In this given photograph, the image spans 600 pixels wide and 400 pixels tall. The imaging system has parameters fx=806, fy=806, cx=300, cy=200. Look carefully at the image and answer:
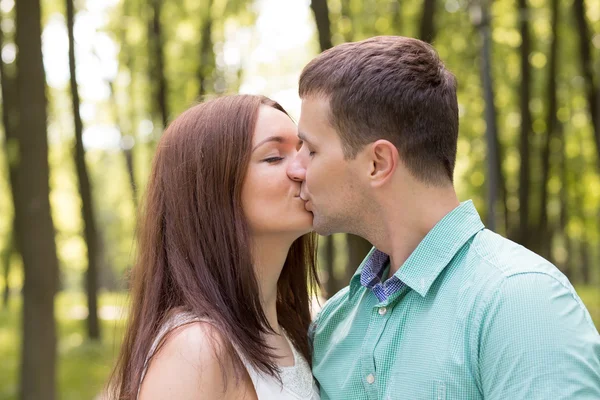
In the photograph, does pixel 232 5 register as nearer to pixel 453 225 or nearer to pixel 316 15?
pixel 316 15

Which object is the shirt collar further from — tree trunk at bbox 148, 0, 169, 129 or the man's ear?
tree trunk at bbox 148, 0, 169, 129

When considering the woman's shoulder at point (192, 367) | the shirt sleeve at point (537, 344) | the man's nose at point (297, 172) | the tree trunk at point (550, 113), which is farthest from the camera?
the tree trunk at point (550, 113)

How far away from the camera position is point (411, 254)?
2.86 metres

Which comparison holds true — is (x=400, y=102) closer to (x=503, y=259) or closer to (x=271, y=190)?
(x=503, y=259)

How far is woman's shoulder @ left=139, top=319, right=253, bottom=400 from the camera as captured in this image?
2986mm

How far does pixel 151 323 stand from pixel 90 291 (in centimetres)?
1344

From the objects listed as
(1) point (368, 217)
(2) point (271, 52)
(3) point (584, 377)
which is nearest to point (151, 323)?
(1) point (368, 217)

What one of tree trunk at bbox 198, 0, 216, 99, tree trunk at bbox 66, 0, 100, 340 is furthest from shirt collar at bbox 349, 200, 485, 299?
tree trunk at bbox 198, 0, 216, 99

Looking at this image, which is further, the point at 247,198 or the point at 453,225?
the point at 247,198

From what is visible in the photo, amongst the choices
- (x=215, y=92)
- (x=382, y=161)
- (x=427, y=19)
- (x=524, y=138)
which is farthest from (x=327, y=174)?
(x=524, y=138)

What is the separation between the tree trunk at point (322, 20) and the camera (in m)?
7.19

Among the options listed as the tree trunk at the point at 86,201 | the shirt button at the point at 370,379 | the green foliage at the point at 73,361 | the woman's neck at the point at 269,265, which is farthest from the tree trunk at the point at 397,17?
the shirt button at the point at 370,379

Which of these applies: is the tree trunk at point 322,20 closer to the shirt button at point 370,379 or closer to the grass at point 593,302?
the shirt button at point 370,379

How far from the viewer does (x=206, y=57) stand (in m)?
16.6
